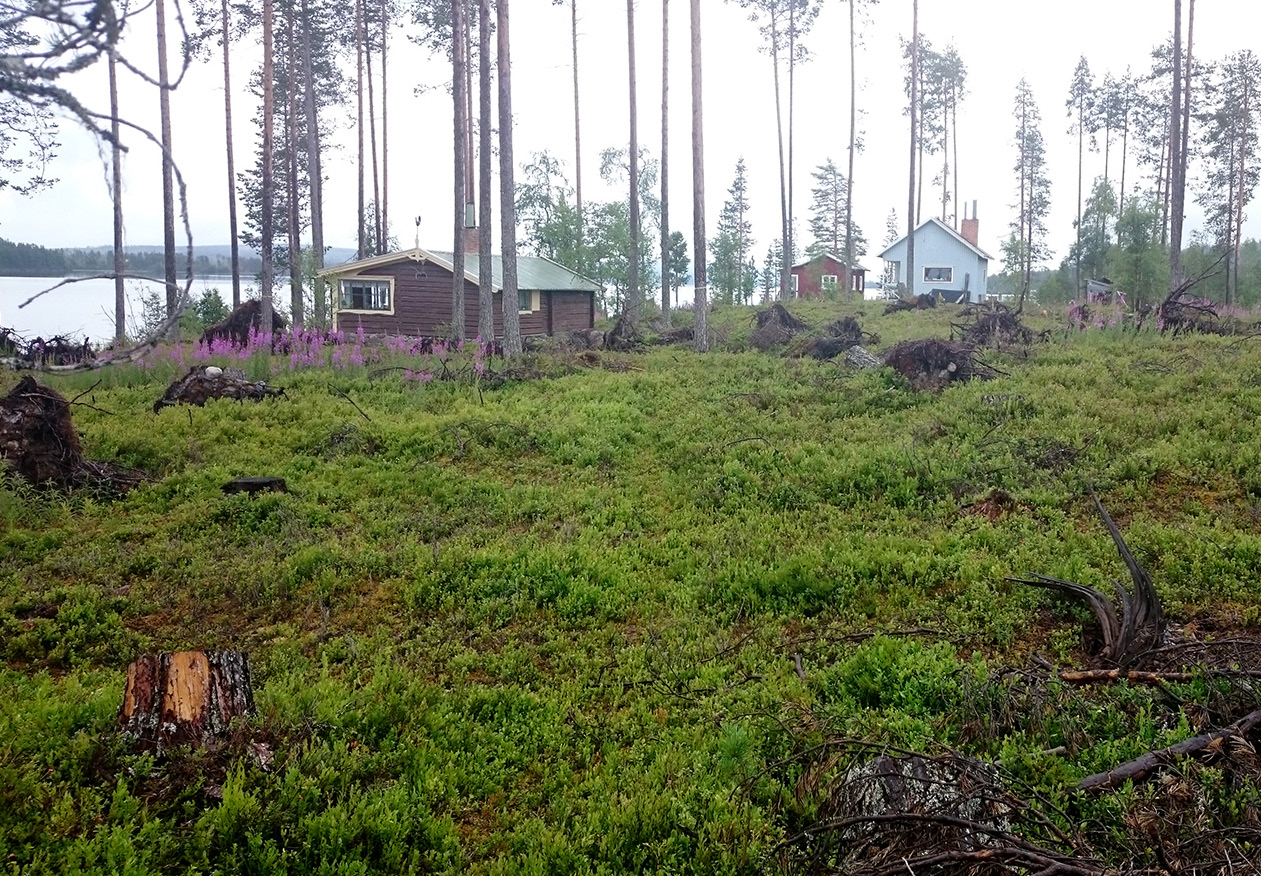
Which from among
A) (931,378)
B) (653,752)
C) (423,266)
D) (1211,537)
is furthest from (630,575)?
(423,266)

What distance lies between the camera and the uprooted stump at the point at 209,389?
1176 centimetres

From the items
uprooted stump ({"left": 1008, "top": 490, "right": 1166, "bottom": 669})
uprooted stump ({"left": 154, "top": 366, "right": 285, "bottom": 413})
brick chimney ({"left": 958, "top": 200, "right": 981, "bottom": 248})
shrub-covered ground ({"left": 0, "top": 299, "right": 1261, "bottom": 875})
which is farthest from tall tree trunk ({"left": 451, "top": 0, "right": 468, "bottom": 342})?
brick chimney ({"left": 958, "top": 200, "right": 981, "bottom": 248})

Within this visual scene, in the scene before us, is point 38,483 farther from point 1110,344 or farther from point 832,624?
point 1110,344

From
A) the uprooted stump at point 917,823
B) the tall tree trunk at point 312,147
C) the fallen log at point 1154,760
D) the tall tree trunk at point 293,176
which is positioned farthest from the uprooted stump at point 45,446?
the tall tree trunk at point 293,176

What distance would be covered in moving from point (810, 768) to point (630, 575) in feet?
9.71

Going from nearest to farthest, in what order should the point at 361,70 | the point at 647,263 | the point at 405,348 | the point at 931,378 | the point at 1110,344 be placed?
the point at 931,378 < the point at 1110,344 < the point at 405,348 < the point at 361,70 < the point at 647,263

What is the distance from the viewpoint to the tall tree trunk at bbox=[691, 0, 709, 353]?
20641 millimetres

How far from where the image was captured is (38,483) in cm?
817

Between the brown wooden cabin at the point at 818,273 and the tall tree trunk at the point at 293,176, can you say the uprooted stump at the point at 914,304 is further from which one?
the tall tree trunk at the point at 293,176

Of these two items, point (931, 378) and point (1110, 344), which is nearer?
point (931, 378)

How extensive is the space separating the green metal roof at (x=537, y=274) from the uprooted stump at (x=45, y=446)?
18162 mm

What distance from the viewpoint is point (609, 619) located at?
235 inches

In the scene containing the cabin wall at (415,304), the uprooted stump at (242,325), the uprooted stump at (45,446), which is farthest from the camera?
the cabin wall at (415,304)

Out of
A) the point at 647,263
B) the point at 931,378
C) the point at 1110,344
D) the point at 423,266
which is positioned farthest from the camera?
the point at 647,263
